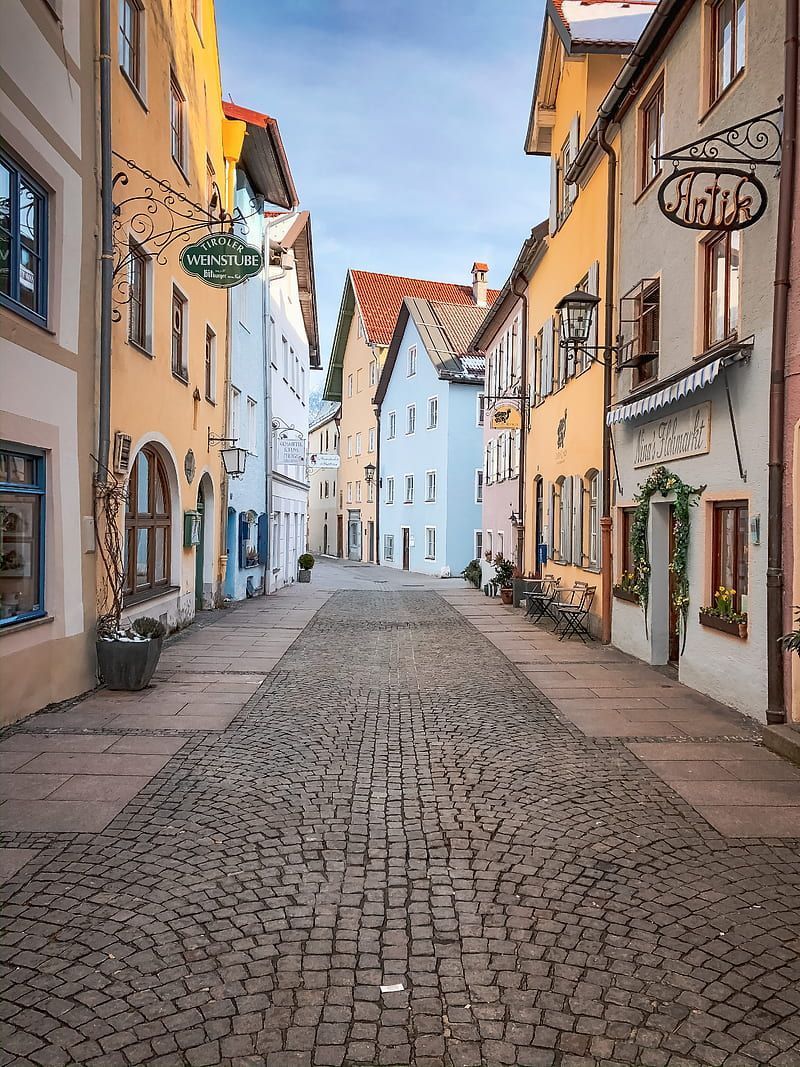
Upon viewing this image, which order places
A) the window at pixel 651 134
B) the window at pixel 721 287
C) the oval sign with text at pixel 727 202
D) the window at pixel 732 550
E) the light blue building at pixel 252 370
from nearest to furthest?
the oval sign with text at pixel 727 202
the window at pixel 732 550
the window at pixel 721 287
the window at pixel 651 134
the light blue building at pixel 252 370

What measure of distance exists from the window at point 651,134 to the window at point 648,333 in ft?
4.80

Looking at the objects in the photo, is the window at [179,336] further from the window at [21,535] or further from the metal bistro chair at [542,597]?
the metal bistro chair at [542,597]

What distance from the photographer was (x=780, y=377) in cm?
739

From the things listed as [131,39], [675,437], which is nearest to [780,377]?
[675,437]

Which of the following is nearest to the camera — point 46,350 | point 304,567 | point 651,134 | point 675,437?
point 46,350

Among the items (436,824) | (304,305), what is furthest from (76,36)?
(304,305)

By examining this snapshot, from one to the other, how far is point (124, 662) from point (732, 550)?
6395 mm

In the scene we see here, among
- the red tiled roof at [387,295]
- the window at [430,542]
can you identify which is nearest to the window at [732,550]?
the window at [430,542]

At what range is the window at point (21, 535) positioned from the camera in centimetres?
754

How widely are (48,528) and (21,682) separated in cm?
151

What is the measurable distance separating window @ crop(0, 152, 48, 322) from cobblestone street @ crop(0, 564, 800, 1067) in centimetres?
381

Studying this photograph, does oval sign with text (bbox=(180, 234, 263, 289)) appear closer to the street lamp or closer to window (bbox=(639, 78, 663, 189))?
the street lamp

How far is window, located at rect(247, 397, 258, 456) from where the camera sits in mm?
21622

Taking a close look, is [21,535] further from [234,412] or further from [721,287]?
[234,412]
